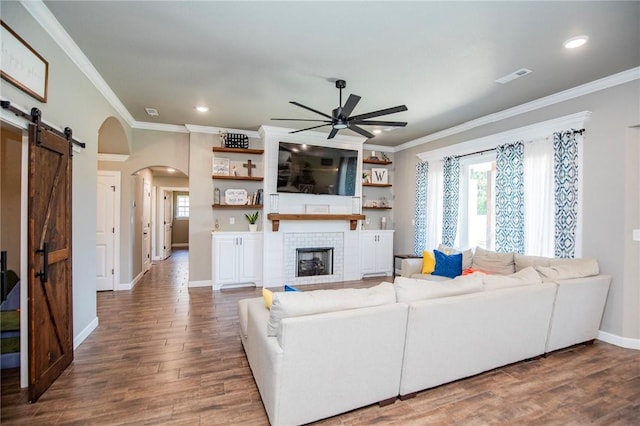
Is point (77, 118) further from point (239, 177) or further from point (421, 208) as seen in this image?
point (421, 208)

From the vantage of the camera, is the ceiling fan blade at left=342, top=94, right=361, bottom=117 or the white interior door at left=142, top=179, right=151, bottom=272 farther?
the white interior door at left=142, top=179, right=151, bottom=272

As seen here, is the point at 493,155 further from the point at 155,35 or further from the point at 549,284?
the point at 155,35

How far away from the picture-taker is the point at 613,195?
3277 millimetres

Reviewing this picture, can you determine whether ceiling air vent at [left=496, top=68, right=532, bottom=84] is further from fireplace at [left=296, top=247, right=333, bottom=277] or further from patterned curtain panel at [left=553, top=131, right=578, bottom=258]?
fireplace at [left=296, top=247, right=333, bottom=277]

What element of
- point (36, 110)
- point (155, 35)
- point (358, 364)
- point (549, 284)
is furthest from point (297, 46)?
point (549, 284)

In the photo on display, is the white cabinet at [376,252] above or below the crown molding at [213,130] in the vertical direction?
below

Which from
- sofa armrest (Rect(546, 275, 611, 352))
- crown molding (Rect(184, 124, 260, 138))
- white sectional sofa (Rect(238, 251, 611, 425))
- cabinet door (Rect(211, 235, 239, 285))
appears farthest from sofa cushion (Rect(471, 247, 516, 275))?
crown molding (Rect(184, 124, 260, 138))

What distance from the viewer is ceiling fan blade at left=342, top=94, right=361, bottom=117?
2875 mm

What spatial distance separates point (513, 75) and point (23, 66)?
4.31m

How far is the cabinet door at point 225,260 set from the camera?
5.27 meters

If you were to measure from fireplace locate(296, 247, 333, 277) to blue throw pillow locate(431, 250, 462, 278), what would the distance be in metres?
2.05

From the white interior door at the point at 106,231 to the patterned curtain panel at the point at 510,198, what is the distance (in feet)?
20.2

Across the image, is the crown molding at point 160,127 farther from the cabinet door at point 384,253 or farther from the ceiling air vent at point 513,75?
the ceiling air vent at point 513,75

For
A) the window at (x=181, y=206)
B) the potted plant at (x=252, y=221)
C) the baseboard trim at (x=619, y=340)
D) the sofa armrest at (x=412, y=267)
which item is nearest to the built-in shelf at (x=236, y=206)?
the potted plant at (x=252, y=221)
